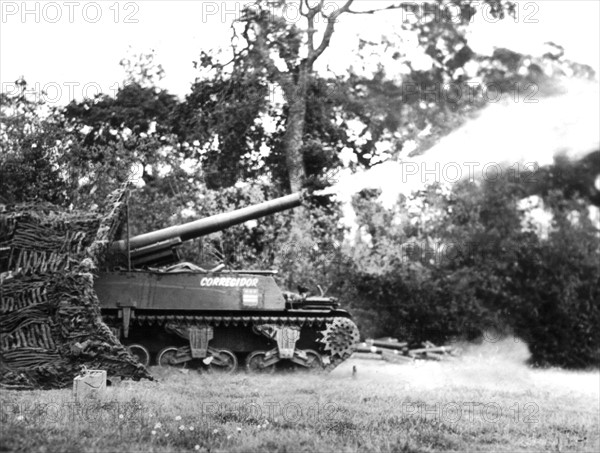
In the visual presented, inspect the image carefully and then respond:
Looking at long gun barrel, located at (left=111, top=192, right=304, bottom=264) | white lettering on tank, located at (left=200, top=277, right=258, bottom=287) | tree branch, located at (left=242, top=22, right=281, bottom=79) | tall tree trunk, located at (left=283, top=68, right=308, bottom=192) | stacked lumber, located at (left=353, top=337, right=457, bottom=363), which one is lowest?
stacked lumber, located at (left=353, top=337, right=457, bottom=363)

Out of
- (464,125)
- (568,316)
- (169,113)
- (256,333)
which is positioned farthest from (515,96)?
(256,333)

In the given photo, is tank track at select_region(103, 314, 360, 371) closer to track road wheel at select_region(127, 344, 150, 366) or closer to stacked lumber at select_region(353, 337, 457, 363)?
track road wheel at select_region(127, 344, 150, 366)

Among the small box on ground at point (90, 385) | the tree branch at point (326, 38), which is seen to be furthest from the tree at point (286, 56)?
the small box on ground at point (90, 385)

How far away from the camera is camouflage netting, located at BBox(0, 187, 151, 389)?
1305cm

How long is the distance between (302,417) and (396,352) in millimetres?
11181

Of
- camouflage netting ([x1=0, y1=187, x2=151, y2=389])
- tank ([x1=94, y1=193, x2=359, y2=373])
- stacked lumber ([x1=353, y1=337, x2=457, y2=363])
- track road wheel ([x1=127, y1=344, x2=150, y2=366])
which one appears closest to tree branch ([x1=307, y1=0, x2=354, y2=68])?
stacked lumber ([x1=353, y1=337, x2=457, y2=363])

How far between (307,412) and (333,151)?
2000 cm

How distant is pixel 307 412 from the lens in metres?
9.77

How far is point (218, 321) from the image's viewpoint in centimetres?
1661

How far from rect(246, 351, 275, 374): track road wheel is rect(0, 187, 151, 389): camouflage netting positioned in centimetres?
372

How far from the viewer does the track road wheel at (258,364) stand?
16797mm

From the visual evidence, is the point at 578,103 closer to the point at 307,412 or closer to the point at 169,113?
the point at 169,113

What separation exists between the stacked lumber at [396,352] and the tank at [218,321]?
9.24 feet

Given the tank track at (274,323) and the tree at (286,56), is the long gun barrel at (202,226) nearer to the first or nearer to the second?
the tank track at (274,323)
